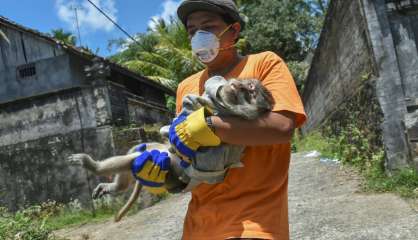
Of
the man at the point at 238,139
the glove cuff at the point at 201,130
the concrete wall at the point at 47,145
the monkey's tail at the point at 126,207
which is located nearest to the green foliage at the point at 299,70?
the concrete wall at the point at 47,145

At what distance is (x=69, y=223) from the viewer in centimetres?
1005

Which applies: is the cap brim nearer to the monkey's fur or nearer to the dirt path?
the monkey's fur

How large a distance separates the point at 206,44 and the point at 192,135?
1.60 feet

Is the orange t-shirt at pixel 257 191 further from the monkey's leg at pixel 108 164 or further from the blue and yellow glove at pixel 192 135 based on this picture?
the monkey's leg at pixel 108 164

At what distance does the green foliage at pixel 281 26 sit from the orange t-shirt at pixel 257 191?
21.6m

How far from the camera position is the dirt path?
5.36 metres

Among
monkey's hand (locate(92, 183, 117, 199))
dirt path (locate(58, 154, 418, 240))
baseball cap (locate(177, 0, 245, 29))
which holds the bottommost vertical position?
dirt path (locate(58, 154, 418, 240))

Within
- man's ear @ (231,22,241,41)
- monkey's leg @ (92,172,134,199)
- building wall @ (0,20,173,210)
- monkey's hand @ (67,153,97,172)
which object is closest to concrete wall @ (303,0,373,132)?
building wall @ (0,20,173,210)

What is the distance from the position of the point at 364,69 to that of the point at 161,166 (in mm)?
6557

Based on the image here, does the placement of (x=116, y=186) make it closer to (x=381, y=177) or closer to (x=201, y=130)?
(x=201, y=130)

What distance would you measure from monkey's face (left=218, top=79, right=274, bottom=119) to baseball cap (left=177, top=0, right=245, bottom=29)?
0.41 m

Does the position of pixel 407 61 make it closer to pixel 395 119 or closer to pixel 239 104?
pixel 395 119

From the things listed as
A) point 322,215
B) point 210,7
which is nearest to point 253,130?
point 210,7

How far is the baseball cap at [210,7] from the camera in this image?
2184 millimetres
